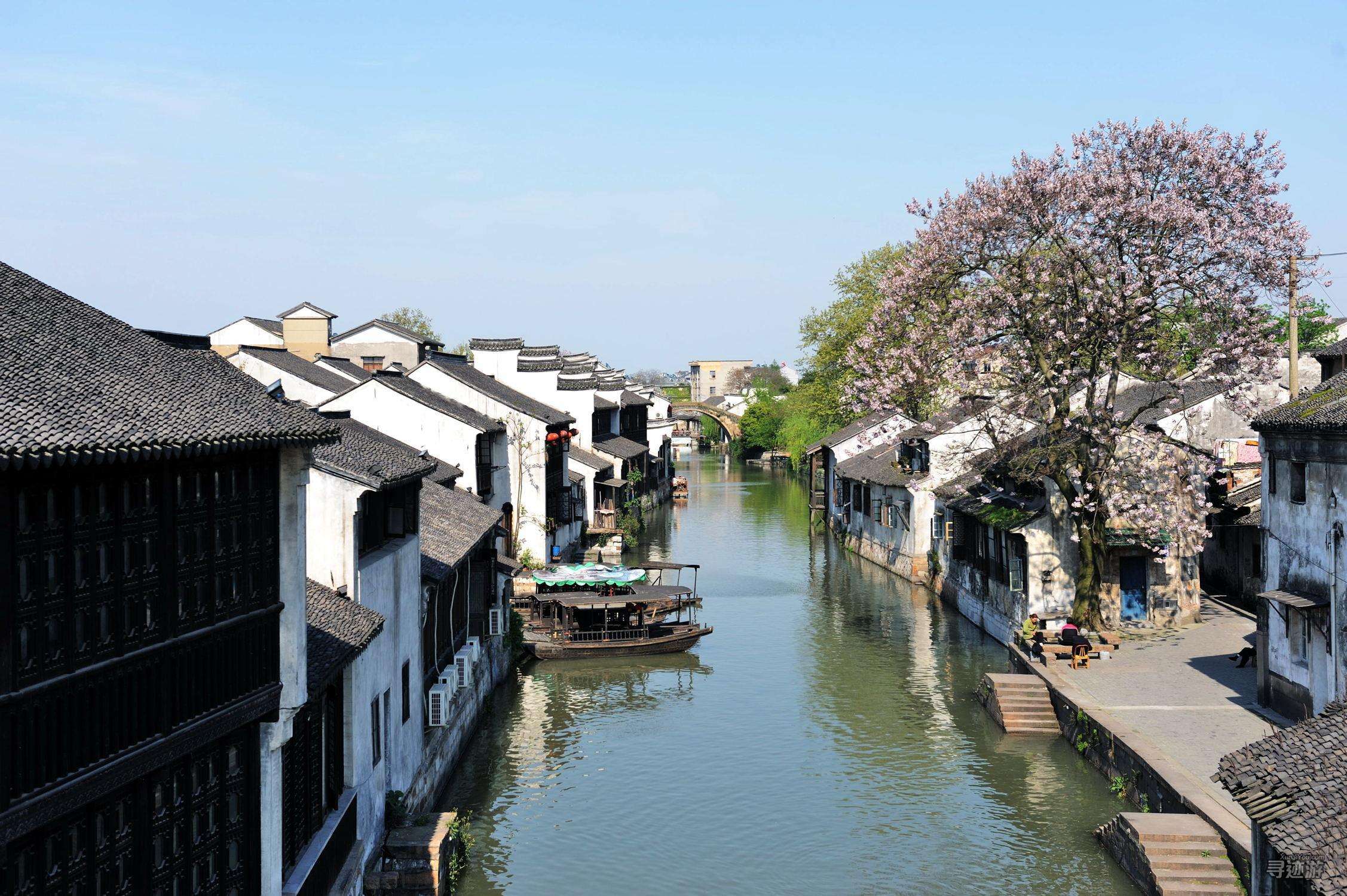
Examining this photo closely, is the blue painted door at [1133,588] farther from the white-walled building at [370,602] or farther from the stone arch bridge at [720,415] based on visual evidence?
the stone arch bridge at [720,415]

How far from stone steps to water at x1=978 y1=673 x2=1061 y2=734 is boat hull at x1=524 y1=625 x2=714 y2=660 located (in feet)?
33.4

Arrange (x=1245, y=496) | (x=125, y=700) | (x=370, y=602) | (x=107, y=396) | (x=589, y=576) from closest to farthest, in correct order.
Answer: (x=125, y=700)
(x=107, y=396)
(x=370, y=602)
(x=1245, y=496)
(x=589, y=576)

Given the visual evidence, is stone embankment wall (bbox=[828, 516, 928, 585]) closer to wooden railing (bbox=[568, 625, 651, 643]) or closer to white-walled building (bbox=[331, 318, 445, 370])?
wooden railing (bbox=[568, 625, 651, 643])

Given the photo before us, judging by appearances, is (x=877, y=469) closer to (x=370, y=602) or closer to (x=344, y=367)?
(x=344, y=367)

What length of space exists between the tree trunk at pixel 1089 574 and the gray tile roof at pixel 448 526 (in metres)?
15.9

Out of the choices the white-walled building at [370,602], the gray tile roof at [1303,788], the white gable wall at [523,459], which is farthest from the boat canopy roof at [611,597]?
the gray tile roof at [1303,788]

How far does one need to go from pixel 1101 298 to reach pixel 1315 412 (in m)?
9.66

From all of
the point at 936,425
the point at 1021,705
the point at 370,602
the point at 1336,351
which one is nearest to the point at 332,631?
the point at 370,602

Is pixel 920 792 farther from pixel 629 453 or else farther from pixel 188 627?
pixel 629 453

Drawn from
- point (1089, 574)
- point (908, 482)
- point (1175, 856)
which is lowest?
point (1175, 856)

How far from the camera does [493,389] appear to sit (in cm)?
5128

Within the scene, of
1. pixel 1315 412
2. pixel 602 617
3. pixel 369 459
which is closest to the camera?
pixel 369 459

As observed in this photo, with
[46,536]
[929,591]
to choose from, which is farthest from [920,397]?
[46,536]

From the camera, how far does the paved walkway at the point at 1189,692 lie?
22766 mm
